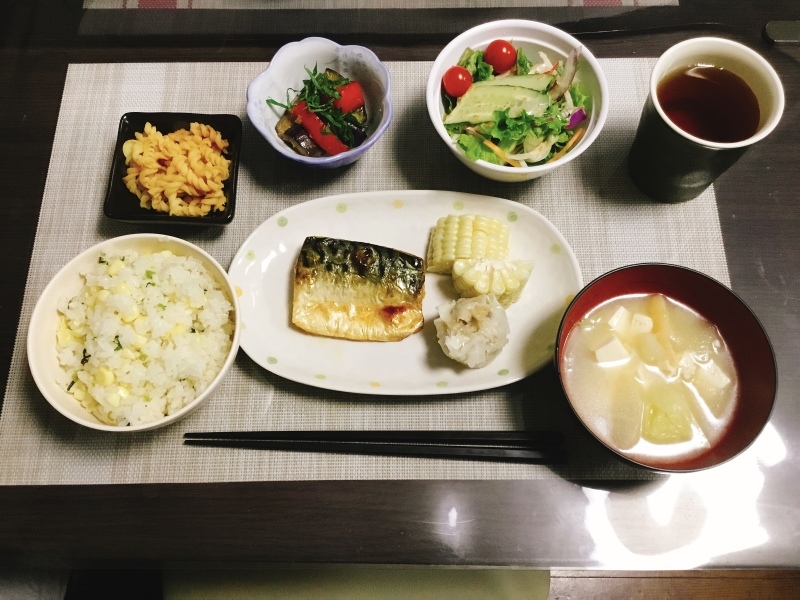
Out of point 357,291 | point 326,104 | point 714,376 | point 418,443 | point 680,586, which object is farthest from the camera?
point 680,586

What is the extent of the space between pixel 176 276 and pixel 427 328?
761 millimetres

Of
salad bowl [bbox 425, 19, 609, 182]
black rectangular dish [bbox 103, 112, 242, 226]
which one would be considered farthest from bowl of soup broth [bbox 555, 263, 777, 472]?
black rectangular dish [bbox 103, 112, 242, 226]

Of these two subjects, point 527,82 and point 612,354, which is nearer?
point 612,354

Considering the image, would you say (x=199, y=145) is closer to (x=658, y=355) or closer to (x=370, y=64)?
(x=370, y=64)

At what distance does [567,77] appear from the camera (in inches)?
72.8

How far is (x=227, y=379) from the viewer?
1753 mm

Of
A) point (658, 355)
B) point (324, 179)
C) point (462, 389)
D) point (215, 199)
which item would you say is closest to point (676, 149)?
point (658, 355)

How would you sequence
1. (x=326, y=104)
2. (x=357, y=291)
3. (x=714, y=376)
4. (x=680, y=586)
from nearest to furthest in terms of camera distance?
(x=714, y=376)
(x=357, y=291)
(x=326, y=104)
(x=680, y=586)

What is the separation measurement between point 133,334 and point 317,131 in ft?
2.81

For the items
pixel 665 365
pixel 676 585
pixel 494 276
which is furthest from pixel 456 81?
pixel 676 585

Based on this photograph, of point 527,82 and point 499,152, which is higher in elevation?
point 527,82

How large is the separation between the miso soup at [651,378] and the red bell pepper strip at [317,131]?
0.95 meters

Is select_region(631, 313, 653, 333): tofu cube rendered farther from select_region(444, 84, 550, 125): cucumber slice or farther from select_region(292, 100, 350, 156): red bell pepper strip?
select_region(292, 100, 350, 156): red bell pepper strip

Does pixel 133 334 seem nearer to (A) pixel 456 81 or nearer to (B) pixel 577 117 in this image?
(A) pixel 456 81
